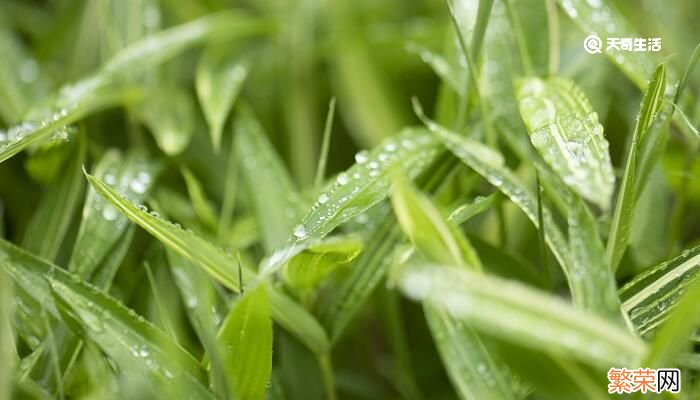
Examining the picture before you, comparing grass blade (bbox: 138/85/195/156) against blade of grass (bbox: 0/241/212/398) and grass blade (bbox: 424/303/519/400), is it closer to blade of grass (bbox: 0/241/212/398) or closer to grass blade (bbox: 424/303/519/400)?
blade of grass (bbox: 0/241/212/398)

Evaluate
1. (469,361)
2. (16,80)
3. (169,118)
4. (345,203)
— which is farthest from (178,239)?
(16,80)

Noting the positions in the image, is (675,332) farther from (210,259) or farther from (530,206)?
(210,259)

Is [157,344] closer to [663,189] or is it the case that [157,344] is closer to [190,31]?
[190,31]

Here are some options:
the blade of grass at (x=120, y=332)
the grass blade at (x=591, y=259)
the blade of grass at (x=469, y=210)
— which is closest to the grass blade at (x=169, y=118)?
the blade of grass at (x=120, y=332)

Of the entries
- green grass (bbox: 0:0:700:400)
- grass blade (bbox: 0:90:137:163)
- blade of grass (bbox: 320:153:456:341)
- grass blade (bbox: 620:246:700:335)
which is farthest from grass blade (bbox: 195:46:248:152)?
grass blade (bbox: 620:246:700:335)

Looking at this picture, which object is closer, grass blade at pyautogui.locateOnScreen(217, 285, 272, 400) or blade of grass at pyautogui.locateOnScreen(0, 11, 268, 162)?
grass blade at pyautogui.locateOnScreen(217, 285, 272, 400)

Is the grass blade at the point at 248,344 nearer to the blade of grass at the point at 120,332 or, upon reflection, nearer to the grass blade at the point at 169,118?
the blade of grass at the point at 120,332

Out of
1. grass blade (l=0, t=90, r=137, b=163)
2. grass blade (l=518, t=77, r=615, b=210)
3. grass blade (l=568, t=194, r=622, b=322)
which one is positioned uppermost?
grass blade (l=0, t=90, r=137, b=163)
